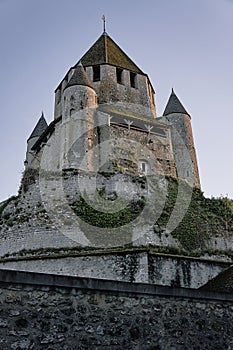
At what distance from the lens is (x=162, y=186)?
19078 millimetres

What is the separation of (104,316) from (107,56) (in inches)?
1083

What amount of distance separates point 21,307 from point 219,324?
3076mm

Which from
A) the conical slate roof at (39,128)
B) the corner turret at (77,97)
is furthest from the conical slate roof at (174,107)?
the conical slate roof at (39,128)

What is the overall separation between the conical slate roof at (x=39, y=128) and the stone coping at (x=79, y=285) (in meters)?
26.2

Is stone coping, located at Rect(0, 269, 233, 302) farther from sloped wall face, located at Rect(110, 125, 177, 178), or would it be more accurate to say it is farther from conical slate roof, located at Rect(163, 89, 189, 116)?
conical slate roof, located at Rect(163, 89, 189, 116)

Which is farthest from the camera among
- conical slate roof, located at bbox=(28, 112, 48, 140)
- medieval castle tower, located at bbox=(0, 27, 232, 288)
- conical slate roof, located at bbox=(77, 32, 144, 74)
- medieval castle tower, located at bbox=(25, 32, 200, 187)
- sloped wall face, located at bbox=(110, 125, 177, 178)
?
conical slate roof, located at bbox=(28, 112, 48, 140)

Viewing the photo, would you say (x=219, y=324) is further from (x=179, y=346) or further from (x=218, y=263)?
(x=218, y=263)

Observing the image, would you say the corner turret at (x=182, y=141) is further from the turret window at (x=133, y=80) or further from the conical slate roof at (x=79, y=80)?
the conical slate roof at (x=79, y=80)

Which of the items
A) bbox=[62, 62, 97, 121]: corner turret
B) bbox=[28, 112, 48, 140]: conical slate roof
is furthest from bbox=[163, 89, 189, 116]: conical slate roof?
bbox=[28, 112, 48, 140]: conical slate roof

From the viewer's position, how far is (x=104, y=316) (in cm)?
517

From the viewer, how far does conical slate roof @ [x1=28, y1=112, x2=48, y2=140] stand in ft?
101

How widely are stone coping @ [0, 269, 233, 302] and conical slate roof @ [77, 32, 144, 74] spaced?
84.7 ft

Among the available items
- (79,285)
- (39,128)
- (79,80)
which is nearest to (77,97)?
(79,80)

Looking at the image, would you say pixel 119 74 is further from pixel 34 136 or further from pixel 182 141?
pixel 34 136
